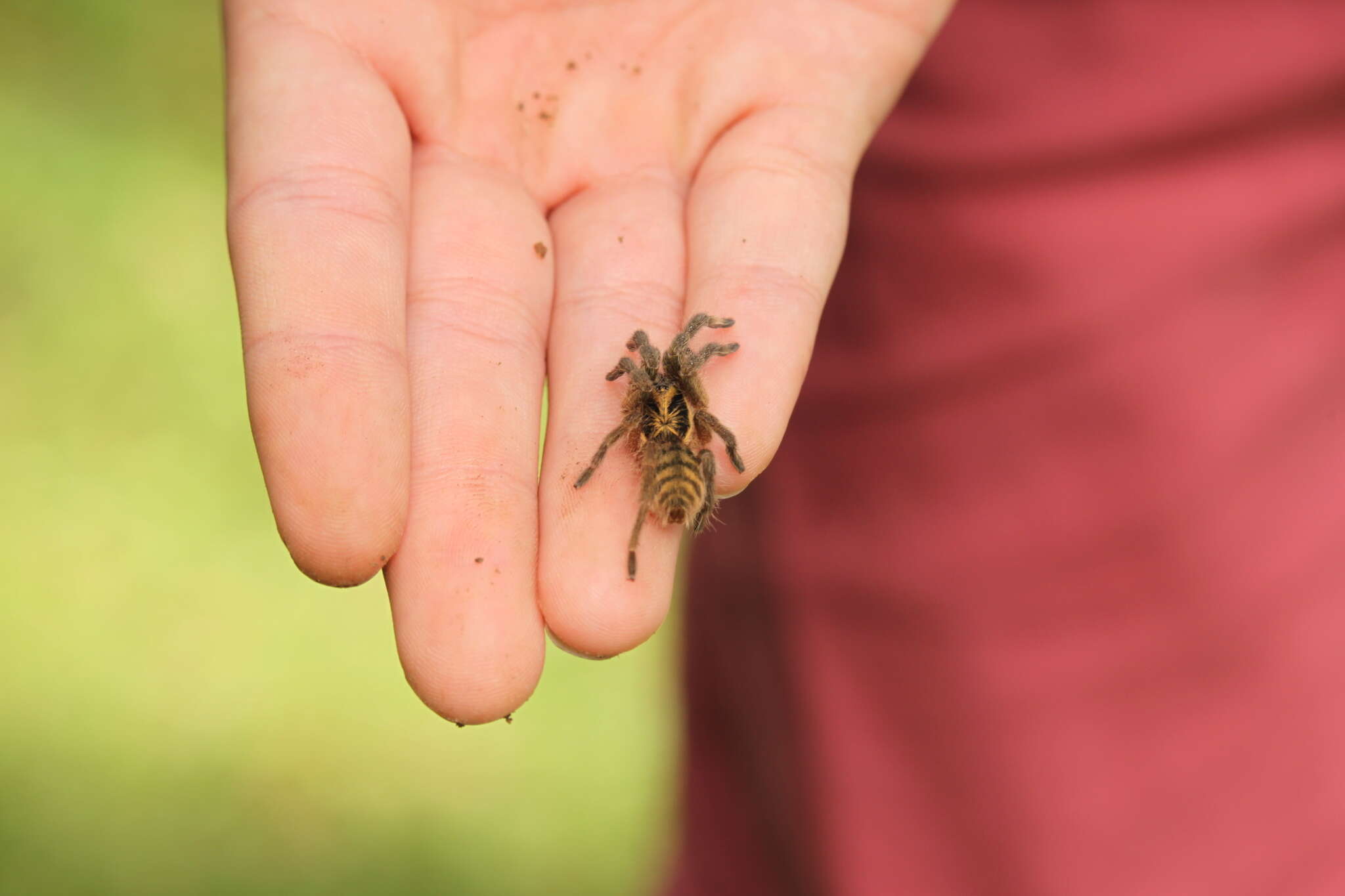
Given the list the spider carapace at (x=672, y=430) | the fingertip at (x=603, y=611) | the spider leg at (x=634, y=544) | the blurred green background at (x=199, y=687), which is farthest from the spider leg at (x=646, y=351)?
the blurred green background at (x=199, y=687)

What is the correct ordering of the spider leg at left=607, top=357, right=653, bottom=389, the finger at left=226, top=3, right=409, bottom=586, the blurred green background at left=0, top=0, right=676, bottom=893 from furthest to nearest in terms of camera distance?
the blurred green background at left=0, top=0, right=676, bottom=893 < the spider leg at left=607, top=357, right=653, bottom=389 < the finger at left=226, top=3, right=409, bottom=586

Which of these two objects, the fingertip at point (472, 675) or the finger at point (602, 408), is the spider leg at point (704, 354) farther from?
the fingertip at point (472, 675)

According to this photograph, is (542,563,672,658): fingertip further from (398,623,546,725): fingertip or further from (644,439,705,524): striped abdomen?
(644,439,705,524): striped abdomen

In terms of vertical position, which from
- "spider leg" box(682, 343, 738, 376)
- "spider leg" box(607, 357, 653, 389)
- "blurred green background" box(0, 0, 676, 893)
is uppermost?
"spider leg" box(682, 343, 738, 376)

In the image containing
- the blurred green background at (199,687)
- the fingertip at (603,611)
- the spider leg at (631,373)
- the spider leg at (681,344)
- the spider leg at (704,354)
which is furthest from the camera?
the blurred green background at (199,687)

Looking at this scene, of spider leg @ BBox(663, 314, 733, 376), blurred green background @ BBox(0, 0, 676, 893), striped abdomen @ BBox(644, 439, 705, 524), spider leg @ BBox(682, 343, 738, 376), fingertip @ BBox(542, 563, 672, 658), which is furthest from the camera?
blurred green background @ BBox(0, 0, 676, 893)

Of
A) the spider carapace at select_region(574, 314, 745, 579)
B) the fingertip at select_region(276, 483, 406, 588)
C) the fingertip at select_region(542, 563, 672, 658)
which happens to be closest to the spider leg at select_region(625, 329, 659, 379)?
the spider carapace at select_region(574, 314, 745, 579)

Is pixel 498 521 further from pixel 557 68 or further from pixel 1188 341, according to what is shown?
pixel 1188 341
